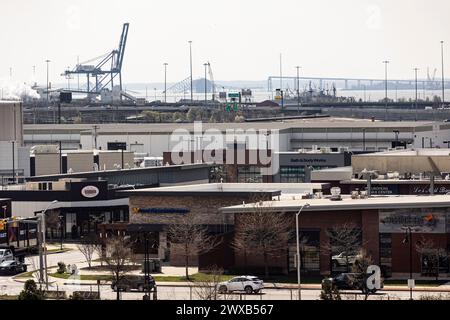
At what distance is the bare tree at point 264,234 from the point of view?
2989 centimetres

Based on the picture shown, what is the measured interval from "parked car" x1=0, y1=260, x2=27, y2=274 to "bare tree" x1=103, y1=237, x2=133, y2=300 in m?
2.08

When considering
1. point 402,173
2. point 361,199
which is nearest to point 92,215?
point 402,173

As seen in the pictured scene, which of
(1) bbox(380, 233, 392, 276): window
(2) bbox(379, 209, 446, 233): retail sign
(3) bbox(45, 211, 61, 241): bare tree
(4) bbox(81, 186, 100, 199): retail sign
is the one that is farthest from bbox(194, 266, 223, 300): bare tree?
(4) bbox(81, 186, 100, 199): retail sign

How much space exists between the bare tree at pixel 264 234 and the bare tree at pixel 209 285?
93 cm

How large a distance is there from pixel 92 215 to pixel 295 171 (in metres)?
16.1

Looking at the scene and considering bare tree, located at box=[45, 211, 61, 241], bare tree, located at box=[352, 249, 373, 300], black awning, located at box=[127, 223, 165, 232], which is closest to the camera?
bare tree, located at box=[352, 249, 373, 300]

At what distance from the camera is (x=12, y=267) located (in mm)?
32344

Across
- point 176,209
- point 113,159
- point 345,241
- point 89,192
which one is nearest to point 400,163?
point 176,209

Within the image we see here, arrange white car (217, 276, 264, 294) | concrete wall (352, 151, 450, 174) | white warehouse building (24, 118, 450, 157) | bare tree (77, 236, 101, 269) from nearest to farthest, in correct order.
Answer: white car (217, 276, 264, 294) → bare tree (77, 236, 101, 269) → concrete wall (352, 151, 450, 174) → white warehouse building (24, 118, 450, 157)

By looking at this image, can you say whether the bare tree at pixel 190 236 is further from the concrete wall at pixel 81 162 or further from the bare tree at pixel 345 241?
the concrete wall at pixel 81 162

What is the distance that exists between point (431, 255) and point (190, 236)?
253 inches

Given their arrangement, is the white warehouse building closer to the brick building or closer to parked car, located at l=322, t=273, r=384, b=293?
the brick building

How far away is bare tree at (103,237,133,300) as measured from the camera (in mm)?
28894

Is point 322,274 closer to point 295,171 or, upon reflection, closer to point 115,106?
point 295,171
